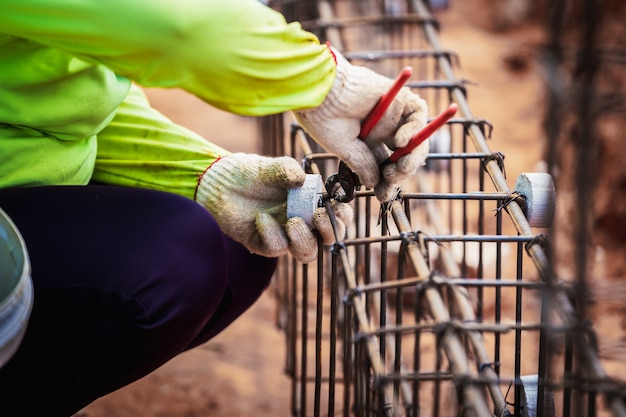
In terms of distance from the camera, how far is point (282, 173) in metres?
1.29

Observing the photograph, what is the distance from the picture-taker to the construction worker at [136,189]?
974 millimetres

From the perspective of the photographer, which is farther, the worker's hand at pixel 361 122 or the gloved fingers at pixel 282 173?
the gloved fingers at pixel 282 173

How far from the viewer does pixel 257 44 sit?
100 centimetres

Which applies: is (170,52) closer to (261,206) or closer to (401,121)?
(401,121)

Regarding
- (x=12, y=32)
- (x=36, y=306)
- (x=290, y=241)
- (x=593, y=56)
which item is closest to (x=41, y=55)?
(x=12, y=32)

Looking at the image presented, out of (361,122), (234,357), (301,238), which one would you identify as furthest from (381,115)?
(234,357)

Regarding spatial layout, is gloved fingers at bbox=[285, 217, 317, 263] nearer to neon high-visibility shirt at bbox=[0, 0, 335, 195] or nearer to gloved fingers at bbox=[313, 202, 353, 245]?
gloved fingers at bbox=[313, 202, 353, 245]

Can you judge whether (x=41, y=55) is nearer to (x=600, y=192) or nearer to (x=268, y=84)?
(x=268, y=84)

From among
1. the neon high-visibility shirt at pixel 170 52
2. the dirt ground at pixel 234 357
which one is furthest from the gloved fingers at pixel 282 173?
the dirt ground at pixel 234 357

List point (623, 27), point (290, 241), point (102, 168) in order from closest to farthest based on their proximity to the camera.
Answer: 1. point (290, 241)
2. point (102, 168)
3. point (623, 27)

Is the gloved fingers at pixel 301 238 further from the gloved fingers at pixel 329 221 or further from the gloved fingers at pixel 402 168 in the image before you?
the gloved fingers at pixel 402 168

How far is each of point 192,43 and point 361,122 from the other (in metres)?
0.27

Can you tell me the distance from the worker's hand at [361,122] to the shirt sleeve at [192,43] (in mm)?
65

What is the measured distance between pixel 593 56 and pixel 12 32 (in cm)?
64
